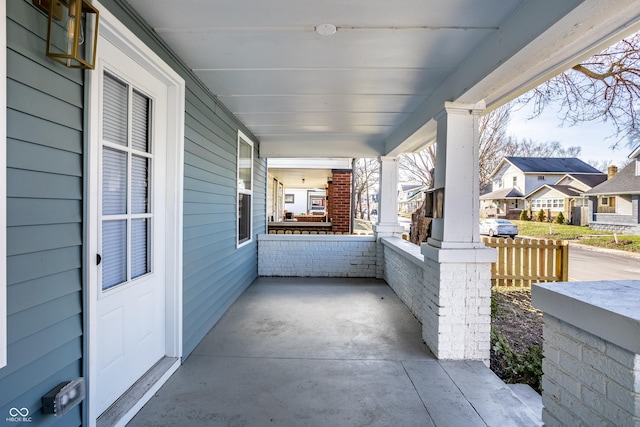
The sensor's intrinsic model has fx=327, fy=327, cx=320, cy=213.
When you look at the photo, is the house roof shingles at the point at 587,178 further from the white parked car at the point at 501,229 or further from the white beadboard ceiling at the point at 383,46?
the white beadboard ceiling at the point at 383,46

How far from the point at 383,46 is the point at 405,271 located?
120 inches

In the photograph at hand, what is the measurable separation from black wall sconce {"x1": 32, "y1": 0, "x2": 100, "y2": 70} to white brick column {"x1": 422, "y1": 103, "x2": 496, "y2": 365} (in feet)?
8.56

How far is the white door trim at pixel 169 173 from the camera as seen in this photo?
1646 millimetres

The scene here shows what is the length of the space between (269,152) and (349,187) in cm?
296

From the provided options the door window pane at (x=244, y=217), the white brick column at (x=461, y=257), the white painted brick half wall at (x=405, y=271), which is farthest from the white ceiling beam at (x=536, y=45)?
the door window pane at (x=244, y=217)

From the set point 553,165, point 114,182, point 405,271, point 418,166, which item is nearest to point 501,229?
point 418,166

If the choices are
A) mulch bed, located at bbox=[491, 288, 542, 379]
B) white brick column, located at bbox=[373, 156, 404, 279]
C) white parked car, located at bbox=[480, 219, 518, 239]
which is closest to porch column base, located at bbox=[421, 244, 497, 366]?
mulch bed, located at bbox=[491, 288, 542, 379]

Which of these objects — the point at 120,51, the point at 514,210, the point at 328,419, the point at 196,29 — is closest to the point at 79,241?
the point at 120,51

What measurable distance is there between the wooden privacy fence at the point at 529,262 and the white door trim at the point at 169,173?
17.9 feet

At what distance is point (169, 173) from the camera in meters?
2.56

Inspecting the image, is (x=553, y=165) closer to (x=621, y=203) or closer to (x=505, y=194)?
(x=505, y=194)

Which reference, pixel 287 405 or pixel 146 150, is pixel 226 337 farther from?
pixel 146 150

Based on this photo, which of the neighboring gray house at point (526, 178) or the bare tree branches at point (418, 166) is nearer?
the bare tree branches at point (418, 166)

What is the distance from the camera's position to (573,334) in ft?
4.72
